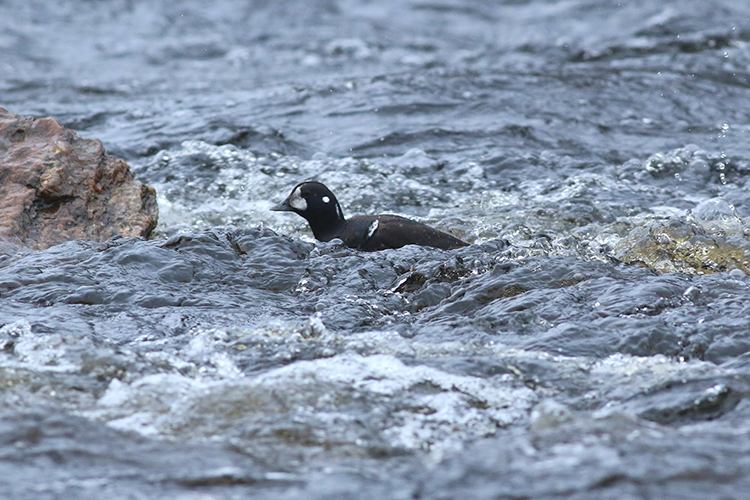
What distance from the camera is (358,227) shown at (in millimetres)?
6156

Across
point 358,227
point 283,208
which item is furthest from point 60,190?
point 358,227

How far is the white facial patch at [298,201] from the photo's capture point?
648 cm

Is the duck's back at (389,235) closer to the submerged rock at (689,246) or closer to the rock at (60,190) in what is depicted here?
the submerged rock at (689,246)

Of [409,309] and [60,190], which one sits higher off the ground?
[60,190]

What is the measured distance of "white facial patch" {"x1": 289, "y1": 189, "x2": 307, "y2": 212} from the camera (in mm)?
6484

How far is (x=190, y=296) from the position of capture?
4.50m

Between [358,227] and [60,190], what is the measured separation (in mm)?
2018

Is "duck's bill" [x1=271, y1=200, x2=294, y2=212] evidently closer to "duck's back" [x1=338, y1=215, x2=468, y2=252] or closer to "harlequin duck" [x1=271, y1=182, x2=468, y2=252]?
"harlequin duck" [x1=271, y1=182, x2=468, y2=252]

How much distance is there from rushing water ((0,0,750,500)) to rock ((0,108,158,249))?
1.60ft

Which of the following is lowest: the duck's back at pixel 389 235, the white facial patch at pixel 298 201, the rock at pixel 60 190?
the duck's back at pixel 389 235

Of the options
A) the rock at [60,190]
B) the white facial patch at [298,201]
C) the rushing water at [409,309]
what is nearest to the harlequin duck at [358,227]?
the white facial patch at [298,201]

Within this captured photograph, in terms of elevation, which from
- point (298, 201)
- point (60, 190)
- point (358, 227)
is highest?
point (60, 190)

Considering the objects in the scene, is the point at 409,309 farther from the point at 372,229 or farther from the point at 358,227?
the point at 358,227

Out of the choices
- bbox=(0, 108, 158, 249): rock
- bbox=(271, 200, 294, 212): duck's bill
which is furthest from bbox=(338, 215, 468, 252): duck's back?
bbox=(0, 108, 158, 249): rock
